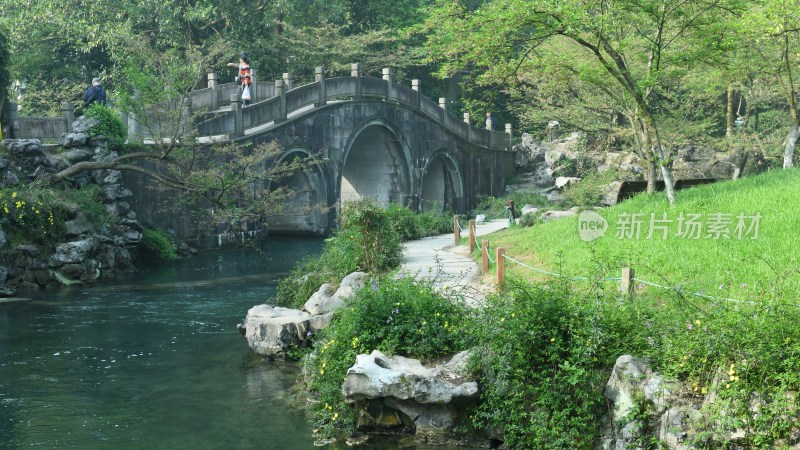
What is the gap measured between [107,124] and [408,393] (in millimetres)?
16462

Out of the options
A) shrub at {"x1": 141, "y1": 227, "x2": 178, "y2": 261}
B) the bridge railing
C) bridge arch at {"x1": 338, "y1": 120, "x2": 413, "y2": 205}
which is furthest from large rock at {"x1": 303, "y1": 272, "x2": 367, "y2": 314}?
bridge arch at {"x1": 338, "y1": 120, "x2": 413, "y2": 205}

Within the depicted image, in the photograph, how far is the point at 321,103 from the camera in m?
30.6

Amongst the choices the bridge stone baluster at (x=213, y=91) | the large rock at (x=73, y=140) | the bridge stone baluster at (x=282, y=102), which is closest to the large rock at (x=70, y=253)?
the large rock at (x=73, y=140)

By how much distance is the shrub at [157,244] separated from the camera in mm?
24250

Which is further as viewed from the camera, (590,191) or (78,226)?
(590,191)

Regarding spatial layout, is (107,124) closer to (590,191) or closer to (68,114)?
(68,114)

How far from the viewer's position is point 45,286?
2027cm

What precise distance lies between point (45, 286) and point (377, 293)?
464 inches

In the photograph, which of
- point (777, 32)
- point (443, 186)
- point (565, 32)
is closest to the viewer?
point (565, 32)

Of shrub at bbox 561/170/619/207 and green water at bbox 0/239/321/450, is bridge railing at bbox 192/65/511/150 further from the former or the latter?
shrub at bbox 561/170/619/207

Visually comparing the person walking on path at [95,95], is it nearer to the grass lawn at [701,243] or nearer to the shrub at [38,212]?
the shrub at [38,212]

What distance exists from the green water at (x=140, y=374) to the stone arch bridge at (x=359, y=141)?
728cm

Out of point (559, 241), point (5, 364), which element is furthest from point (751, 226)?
point (5, 364)

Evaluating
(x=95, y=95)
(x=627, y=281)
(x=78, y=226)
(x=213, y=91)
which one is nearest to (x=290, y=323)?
(x=627, y=281)
